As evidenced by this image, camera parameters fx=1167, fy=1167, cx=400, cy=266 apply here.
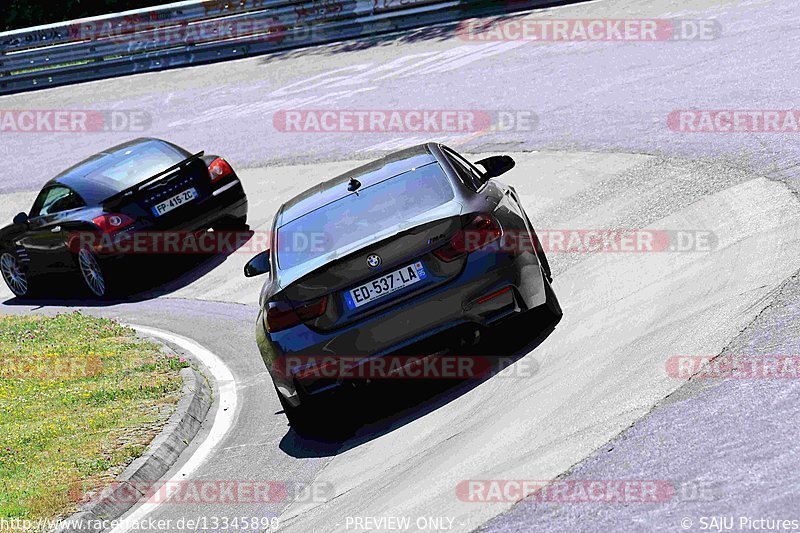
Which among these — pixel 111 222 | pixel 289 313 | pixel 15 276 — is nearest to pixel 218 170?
pixel 111 222

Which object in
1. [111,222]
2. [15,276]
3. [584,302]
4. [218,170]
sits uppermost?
[584,302]

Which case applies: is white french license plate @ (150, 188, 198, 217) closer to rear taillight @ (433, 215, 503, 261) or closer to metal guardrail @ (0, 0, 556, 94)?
rear taillight @ (433, 215, 503, 261)

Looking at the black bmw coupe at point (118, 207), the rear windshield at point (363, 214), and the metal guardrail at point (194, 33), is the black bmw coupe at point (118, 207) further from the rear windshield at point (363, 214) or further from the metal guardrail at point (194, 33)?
the metal guardrail at point (194, 33)

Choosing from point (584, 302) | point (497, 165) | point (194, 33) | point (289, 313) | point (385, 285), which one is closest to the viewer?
point (385, 285)

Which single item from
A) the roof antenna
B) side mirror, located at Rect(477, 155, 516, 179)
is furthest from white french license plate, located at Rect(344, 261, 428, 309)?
side mirror, located at Rect(477, 155, 516, 179)

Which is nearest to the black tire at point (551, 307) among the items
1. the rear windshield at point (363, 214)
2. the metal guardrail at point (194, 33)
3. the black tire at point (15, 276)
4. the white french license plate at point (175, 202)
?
the rear windshield at point (363, 214)

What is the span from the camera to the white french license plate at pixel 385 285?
7.77 m

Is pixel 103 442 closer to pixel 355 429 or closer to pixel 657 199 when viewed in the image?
pixel 355 429

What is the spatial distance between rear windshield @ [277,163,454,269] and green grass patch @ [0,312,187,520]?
192 centimetres

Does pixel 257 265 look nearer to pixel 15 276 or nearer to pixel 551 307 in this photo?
pixel 551 307

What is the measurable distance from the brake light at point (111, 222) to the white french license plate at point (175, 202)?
1.17 ft

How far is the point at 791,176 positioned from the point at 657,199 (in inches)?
53.6

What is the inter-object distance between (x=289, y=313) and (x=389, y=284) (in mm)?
721

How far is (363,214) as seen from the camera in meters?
8.32
